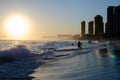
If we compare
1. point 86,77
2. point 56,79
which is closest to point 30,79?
point 56,79

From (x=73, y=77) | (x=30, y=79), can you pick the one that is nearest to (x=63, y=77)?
(x=73, y=77)

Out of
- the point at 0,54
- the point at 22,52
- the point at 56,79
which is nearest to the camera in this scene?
the point at 56,79

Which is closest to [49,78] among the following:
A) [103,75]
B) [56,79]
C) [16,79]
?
[56,79]

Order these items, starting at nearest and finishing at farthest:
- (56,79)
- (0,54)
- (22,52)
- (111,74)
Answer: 1. (56,79)
2. (111,74)
3. (0,54)
4. (22,52)

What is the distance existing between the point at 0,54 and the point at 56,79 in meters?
22.2

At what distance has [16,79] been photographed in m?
16.3

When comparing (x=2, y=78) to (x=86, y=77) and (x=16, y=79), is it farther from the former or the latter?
(x=86, y=77)

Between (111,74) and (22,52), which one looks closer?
(111,74)

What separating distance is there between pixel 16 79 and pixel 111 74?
18.3 feet

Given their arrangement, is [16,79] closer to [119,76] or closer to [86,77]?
[86,77]

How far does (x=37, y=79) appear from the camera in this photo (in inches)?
639

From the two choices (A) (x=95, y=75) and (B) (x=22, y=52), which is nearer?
(A) (x=95, y=75)

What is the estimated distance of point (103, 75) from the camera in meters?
16.6

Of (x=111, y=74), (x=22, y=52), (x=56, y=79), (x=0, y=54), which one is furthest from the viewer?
(x=22, y=52)
